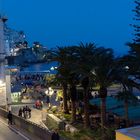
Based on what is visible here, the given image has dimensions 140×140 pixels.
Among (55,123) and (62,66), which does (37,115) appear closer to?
(62,66)

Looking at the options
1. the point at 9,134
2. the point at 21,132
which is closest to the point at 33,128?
the point at 9,134

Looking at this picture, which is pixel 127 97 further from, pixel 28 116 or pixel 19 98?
pixel 19 98

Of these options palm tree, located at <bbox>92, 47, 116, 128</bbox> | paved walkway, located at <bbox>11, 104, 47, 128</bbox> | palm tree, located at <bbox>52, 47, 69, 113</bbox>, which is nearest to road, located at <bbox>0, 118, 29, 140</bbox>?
paved walkway, located at <bbox>11, 104, 47, 128</bbox>

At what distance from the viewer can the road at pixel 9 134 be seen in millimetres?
28438

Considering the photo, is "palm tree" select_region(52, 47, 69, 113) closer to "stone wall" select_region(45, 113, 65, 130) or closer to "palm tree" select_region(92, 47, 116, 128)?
"stone wall" select_region(45, 113, 65, 130)

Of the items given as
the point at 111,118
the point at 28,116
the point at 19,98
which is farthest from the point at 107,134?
the point at 19,98

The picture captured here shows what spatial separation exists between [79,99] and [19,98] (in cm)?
1546

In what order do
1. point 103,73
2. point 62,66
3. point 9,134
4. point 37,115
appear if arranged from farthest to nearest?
point 37,115, point 62,66, point 9,134, point 103,73

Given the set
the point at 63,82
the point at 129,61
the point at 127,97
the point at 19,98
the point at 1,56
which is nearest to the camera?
the point at 127,97

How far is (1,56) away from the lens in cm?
5878

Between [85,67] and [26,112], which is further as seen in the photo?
[26,112]

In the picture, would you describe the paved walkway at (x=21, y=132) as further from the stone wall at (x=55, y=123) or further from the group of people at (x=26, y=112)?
the group of people at (x=26, y=112)

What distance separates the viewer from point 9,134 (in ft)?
98.2

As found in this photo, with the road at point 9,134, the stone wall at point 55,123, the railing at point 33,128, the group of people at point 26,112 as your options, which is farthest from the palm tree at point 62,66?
the road at point 9,134
